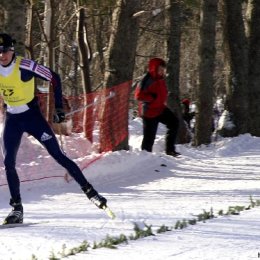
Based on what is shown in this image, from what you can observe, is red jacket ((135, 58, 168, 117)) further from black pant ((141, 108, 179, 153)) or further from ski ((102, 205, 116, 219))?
ski ((102, 205, 116, 219))

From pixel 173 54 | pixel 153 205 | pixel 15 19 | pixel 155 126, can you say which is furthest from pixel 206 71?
pixel 153 205

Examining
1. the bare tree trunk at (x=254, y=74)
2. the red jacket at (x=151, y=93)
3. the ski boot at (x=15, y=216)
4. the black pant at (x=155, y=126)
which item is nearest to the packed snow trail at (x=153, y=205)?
the ski boot at (x=15, y=216)

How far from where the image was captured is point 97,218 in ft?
24.1

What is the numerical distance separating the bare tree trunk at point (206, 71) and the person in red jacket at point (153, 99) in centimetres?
342

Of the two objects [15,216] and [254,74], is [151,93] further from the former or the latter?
[254,74]

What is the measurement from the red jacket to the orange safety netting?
40 centimetres

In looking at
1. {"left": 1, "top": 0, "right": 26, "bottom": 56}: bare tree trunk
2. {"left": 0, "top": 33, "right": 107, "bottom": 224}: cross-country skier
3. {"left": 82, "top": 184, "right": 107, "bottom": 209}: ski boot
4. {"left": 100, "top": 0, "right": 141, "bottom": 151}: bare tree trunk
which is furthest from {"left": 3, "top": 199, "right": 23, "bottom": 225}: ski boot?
{"left": 100, "top": 0, "right": 141, "bottom": 151}: bare tree trunk

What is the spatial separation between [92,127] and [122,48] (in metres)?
1.43

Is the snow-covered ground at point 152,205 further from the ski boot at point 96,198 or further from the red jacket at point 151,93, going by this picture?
the red jacket at point 151,93

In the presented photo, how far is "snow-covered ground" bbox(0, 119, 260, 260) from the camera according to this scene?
5598 mm

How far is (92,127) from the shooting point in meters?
12.3

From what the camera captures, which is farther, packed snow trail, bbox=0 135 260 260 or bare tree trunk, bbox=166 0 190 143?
bare tree trunk, bbox=166 0 190 143

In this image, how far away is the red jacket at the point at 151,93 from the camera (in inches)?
473

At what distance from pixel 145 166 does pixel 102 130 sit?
1006 mm
